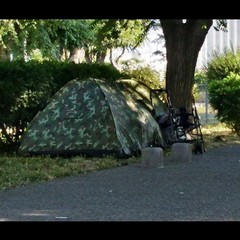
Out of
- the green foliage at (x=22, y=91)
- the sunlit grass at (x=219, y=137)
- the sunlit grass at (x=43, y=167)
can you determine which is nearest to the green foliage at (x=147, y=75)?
the sunlit grass at (x=219, y=137)

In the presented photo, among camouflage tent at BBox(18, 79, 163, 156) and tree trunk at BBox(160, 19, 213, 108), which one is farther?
tree trunk at BBox(160, 19, 213, 108)

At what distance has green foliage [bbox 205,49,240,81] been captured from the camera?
2570 centimetres

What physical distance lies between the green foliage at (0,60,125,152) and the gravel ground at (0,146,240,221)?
3504 mm

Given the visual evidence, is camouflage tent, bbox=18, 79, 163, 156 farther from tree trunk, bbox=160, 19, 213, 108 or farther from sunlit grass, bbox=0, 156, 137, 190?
tree trunk, bbox=160, 19, 213, 108

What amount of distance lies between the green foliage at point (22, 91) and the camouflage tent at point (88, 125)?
710 mm

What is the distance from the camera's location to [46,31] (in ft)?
103

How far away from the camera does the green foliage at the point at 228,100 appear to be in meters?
18.5

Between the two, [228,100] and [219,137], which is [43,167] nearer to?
[219,137]

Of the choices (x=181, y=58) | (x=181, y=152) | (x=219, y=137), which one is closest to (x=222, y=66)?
(x=219, y=137)

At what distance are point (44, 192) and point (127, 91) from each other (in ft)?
20.6

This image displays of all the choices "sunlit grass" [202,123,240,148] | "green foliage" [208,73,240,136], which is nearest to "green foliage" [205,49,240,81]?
"sunlit grass" [202,123,240,148]

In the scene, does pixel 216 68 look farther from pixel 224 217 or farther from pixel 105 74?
pixel 224 217

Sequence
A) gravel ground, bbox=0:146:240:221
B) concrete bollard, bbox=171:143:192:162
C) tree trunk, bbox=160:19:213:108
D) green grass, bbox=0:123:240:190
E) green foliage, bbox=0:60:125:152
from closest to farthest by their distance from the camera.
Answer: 1. gravel ground, bbox=0:146:240:221
2. green grass, bbox=0:123:240:190
3. concrete bollard, bbox=171:143:192:162
4. green foliage, bbox=0:60:125:152
5. tree trunk, bbox=160:19:213:108

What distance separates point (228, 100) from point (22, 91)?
7.62 metres
